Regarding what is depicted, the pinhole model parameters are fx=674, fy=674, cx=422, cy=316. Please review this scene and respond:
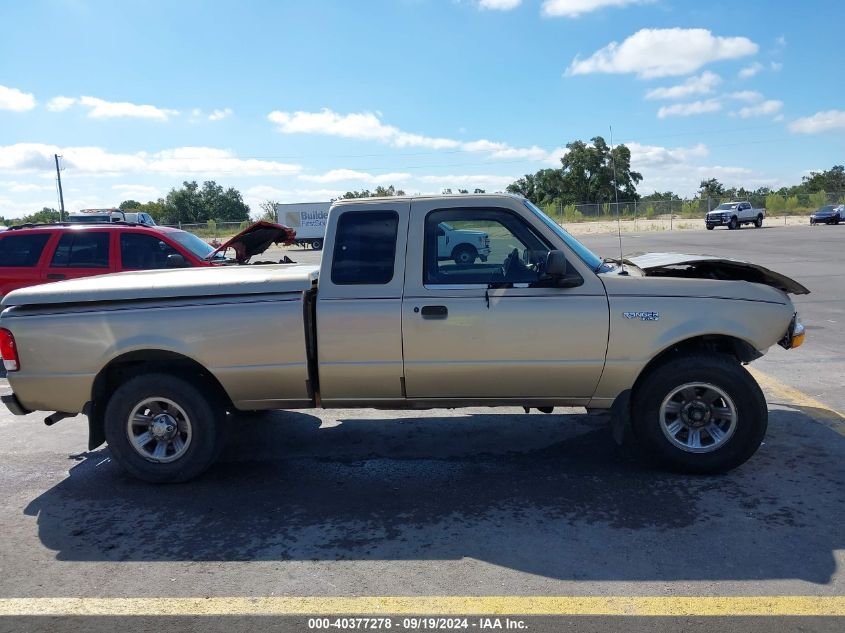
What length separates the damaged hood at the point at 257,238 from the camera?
27.6ft

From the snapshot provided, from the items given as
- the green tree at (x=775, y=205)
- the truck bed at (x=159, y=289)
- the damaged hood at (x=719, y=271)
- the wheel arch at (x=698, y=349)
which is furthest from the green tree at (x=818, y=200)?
the truck bed at (x=159, y=289)

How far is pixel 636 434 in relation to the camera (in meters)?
4.68

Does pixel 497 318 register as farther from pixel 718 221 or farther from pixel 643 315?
pixel 718 221

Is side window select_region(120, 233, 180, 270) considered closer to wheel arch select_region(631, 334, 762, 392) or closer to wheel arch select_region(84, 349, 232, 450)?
wheel arch select_region(84, 349, 232, 450)

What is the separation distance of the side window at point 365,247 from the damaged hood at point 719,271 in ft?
6.31

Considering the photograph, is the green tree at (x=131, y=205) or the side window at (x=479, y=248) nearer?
the side window at (x=479, y=248)

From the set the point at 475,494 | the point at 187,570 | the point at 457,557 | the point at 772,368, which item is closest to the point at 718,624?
the point at 457,557

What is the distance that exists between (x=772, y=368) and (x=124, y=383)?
673cm

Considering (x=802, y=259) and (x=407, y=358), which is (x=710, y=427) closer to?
(x=407, y=358)

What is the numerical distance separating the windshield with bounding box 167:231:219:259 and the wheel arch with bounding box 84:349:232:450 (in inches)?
206

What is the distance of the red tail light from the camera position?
4758mm

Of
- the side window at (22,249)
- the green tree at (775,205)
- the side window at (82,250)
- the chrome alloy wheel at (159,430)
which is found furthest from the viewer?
the green tree at (775,205)

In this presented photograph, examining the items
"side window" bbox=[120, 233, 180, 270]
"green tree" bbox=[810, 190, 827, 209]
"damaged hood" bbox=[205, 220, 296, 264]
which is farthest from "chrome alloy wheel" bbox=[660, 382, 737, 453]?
"green tree" bbox=[810, 190, 827, 209]

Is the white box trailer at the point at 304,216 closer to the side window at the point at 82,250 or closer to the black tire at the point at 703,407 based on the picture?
the side window at the point at 82,250
